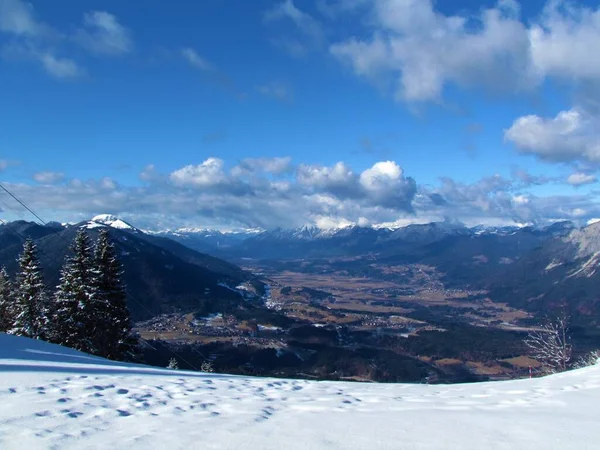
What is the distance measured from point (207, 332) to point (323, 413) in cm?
14695

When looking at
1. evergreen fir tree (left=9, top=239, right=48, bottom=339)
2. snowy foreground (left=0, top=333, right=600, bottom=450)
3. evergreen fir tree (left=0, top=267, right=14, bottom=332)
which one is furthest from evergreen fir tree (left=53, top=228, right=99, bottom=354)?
snowy foreground (left=0, top=333, right=600, bottom=450)

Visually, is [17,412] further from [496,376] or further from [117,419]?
[496,376]

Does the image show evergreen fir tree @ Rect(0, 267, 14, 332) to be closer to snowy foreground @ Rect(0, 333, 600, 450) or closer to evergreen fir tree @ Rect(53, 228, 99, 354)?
evergreen fir tree @ Rect(53, 228, 99, 354)

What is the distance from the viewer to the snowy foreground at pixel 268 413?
20.4 ft

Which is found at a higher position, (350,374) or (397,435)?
(397,435)

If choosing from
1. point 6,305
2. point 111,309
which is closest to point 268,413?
point 111,309

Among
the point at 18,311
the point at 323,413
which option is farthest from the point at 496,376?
the point at 323,413

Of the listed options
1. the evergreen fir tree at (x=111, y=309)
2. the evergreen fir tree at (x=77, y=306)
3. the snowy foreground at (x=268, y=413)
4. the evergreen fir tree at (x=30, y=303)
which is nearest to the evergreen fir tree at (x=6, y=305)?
the evergreen fir tree at (x=30, y=303)

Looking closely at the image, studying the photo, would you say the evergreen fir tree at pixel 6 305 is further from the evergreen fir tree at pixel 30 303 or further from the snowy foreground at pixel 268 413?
the snowy foreground at pixel 268 413

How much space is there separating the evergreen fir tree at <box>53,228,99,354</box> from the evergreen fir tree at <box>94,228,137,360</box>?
18.6 inches

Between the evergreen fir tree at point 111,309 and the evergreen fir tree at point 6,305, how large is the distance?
28.5 ft

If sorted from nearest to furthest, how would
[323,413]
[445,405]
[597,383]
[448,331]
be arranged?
[323,413], [445,405], [597,383], [448,331]

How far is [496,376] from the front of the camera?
378 ft

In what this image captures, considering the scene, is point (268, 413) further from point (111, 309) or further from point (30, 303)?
point (30, 303)
